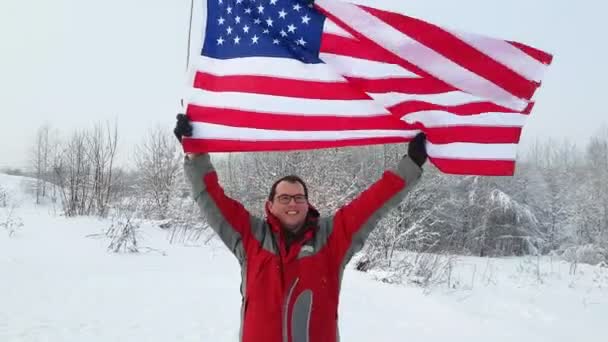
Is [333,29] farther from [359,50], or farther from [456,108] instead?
[456,108]

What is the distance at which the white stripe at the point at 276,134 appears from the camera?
2740 millimetres

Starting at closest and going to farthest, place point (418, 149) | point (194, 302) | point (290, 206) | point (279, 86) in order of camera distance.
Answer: point (290, 206)
point (418, 149)
point (279, 86)
point (194, 302)

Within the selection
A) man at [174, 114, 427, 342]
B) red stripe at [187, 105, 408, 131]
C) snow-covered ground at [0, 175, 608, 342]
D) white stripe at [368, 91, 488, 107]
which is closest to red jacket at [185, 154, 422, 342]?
man at [174, 114, 427, 342]

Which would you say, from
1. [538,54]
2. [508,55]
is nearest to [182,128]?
[508,55]

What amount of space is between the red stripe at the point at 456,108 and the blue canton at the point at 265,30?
0.64 meters

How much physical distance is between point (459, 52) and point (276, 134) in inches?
49.9

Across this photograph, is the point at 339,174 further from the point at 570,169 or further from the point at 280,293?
the point at 570,169

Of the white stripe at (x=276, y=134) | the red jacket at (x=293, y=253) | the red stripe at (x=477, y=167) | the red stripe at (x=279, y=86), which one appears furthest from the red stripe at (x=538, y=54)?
the red jacket at (x=293, y=253)

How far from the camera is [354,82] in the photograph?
296cm

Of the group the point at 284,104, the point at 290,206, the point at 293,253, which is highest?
the point at 284,104

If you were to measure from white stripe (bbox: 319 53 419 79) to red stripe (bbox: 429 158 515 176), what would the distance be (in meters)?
0.62

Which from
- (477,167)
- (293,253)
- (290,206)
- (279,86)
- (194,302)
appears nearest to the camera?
(293,253)

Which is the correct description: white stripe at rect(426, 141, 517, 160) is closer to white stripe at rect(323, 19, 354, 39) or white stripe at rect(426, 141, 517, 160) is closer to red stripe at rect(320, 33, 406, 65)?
red stripe at rect(320, 33, 406, 65)

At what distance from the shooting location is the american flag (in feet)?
9.16
